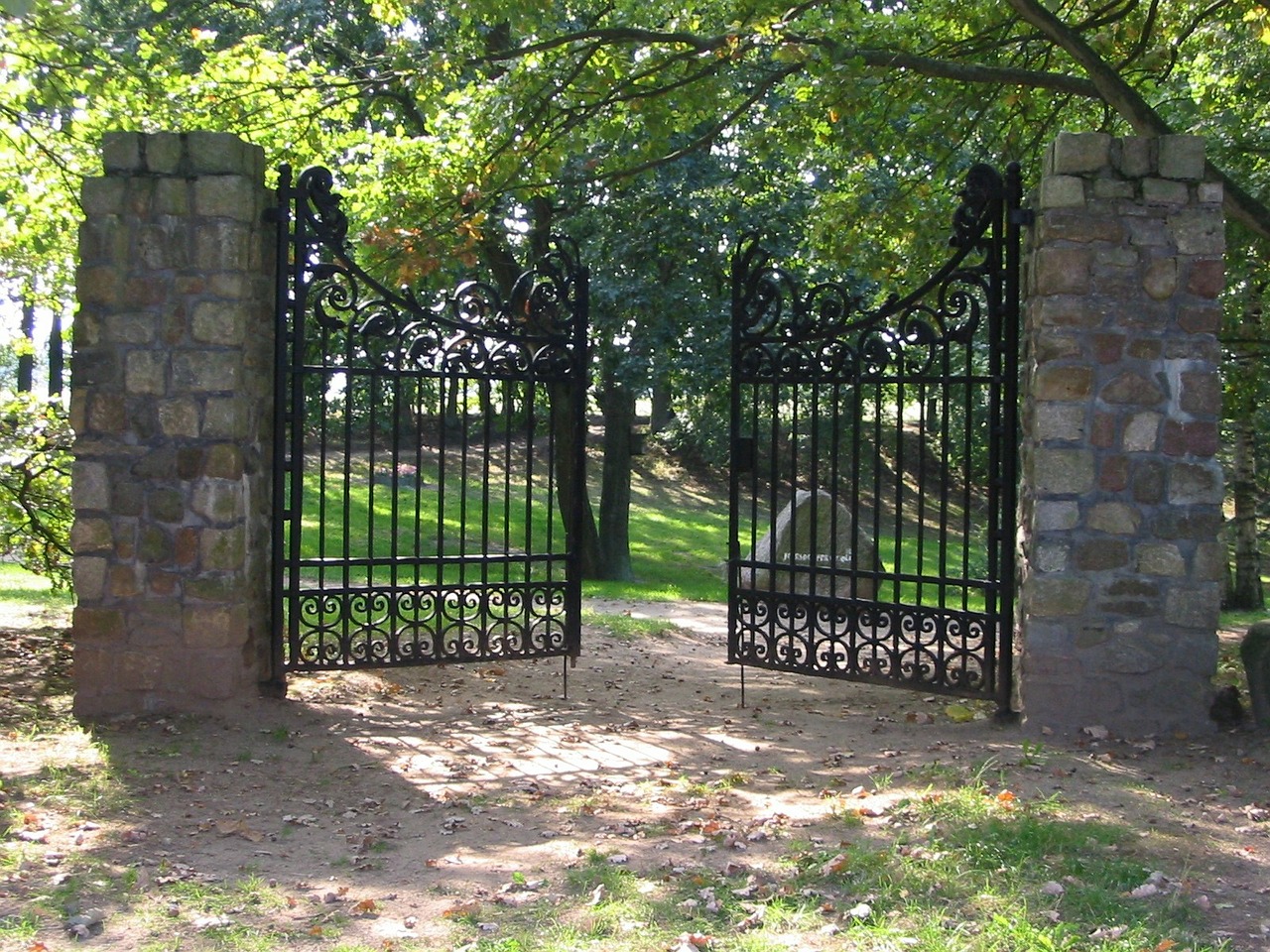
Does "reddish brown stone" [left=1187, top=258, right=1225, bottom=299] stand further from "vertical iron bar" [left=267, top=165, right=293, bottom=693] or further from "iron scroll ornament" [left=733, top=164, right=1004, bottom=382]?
"vertical iron bar" [left=267, top=165, right=293, bottom=693]

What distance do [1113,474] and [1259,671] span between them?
4.24 ft

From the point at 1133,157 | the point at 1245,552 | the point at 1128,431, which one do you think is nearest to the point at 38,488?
the point at 1128,431

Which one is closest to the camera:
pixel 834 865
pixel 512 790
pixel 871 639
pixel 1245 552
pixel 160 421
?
pixel 834 865

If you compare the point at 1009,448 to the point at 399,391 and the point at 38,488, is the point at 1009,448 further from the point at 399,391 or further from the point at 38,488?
the point at 38,488

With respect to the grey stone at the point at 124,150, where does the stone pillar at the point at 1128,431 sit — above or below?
below

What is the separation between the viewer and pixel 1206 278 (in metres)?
6.29

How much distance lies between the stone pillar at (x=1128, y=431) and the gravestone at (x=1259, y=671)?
0.80 feet

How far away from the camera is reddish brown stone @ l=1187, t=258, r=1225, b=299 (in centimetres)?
629

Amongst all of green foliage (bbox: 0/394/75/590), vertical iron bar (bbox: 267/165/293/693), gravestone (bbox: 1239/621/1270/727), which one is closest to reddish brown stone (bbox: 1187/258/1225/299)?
gravestone (bbox: 1239/621/1270/727)

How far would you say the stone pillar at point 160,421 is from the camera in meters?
6.38

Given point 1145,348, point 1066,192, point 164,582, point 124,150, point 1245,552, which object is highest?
point 124,150

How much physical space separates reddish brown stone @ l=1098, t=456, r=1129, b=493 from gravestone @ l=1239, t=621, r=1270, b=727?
107 cm

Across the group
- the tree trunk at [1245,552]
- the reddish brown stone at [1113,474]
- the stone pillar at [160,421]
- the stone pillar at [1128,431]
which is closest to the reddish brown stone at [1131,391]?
the stone pillar at [1128,431]

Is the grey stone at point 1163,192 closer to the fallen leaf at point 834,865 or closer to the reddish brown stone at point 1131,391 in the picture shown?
the reddish brown stone at point 1131,391
